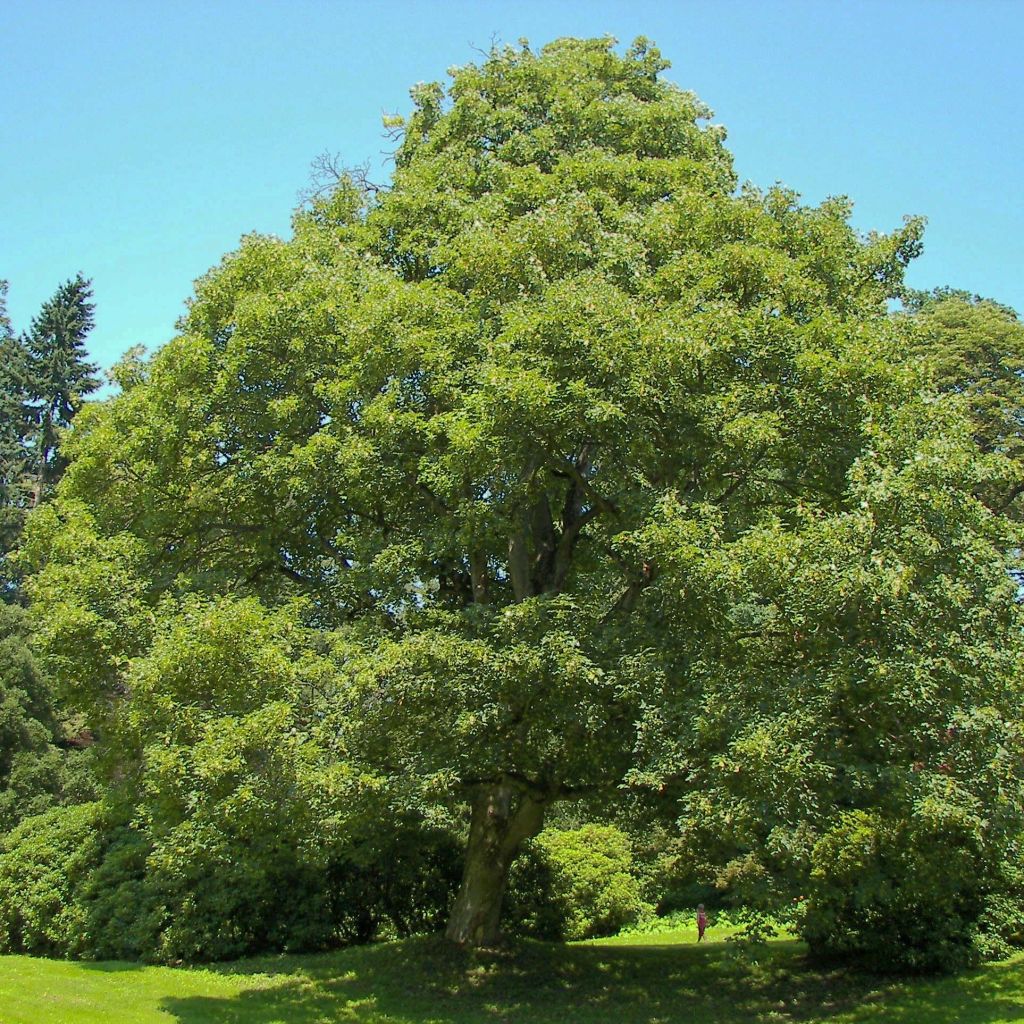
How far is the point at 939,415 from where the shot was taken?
449 inches

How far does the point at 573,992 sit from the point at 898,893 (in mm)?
5422

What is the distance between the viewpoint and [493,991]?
14117 mm

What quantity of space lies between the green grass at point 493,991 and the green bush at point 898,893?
519mm

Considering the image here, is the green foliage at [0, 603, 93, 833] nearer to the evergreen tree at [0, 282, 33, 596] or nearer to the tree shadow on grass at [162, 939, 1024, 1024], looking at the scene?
the tree shadow on grass at [162, 939, 1024, 1024]

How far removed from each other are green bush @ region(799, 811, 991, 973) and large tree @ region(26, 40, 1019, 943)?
50cm

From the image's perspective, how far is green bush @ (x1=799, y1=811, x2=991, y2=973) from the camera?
10180 millimetres

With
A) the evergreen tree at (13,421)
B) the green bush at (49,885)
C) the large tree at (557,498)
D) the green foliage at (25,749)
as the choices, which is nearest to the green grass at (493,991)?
the green bush at (49,885)

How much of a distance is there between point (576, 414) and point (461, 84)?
9.27 metres

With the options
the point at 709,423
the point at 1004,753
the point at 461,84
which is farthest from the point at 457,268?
the point at 1004,753

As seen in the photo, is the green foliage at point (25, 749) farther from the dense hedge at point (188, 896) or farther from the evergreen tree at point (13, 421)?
the evergreen tree at point (13, 421)

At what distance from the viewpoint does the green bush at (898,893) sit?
1018cm

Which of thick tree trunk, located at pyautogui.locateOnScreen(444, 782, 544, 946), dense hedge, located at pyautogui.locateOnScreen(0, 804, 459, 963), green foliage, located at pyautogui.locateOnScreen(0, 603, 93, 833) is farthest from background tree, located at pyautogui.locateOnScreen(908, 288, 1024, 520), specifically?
green foliage, located at pyautogui.locateOnScreen(0, 603, 93, 833)

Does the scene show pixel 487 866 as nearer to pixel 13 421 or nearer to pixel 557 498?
pixel 557 498

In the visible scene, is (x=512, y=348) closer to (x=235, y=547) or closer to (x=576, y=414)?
(x=576, y=414)
